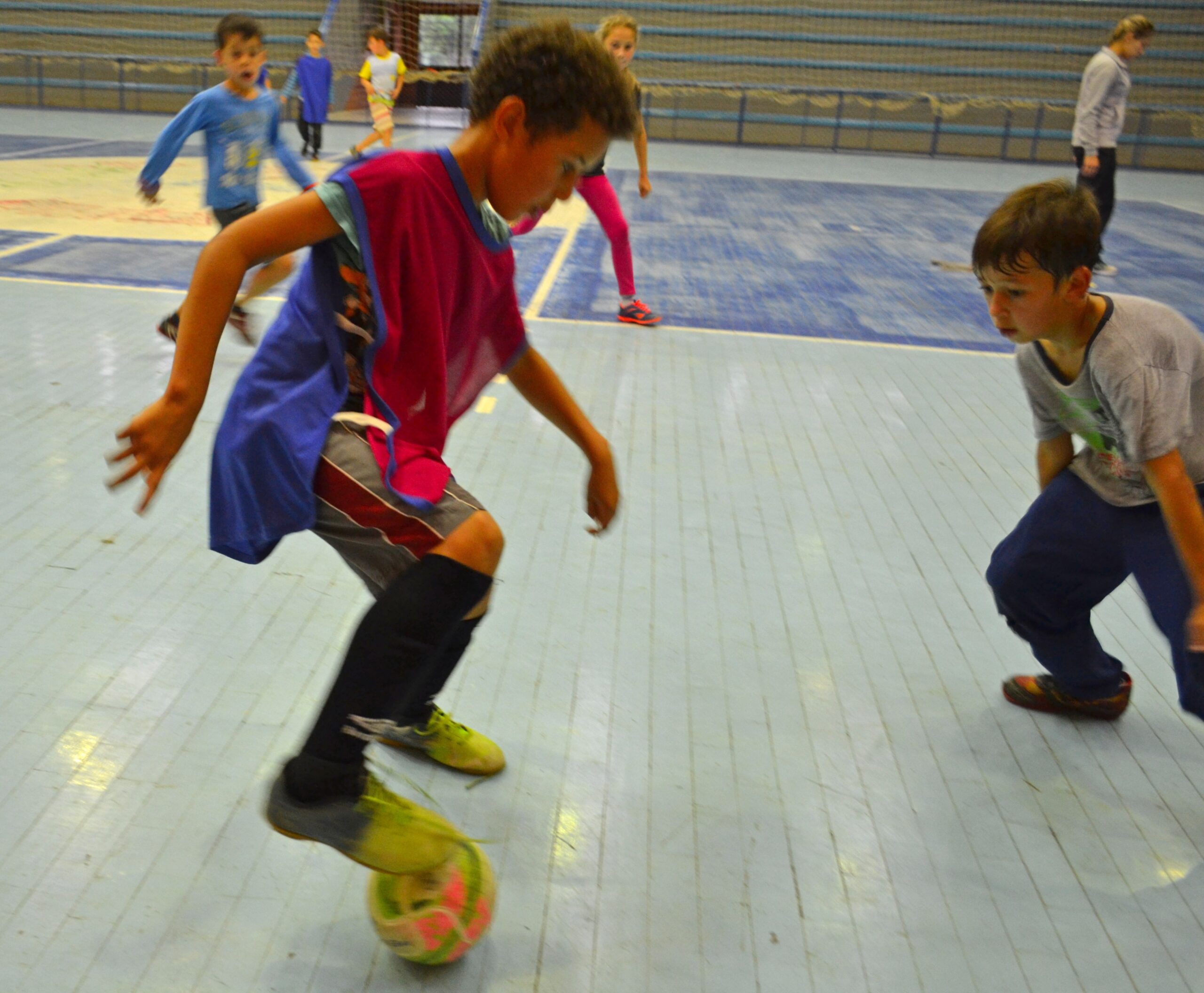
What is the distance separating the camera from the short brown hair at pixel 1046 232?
1760mm

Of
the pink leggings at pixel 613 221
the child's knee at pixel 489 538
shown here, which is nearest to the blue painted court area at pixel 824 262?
the pink leggings at pixel 613 221

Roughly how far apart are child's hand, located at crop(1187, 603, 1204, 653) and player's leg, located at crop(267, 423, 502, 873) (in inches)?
44.7

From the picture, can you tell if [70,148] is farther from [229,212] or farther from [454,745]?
[454,745]

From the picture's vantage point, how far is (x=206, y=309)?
134cm

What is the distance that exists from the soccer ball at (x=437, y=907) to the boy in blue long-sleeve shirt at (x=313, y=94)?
38.5ft

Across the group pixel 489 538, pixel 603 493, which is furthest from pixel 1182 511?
pixel 489 538

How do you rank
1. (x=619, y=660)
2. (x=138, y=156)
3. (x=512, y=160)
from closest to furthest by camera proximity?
1. (x=512, y=160)
2. (x=619, y=660)
3. (x=138, y=156)

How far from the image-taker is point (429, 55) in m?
19.7

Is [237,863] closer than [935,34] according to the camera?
Yes

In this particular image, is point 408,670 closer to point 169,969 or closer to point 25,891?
point 169,969

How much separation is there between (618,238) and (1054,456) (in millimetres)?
3441

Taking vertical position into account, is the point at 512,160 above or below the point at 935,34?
below

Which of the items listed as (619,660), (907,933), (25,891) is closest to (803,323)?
(619,660)

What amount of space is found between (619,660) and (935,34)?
57.5 feet
